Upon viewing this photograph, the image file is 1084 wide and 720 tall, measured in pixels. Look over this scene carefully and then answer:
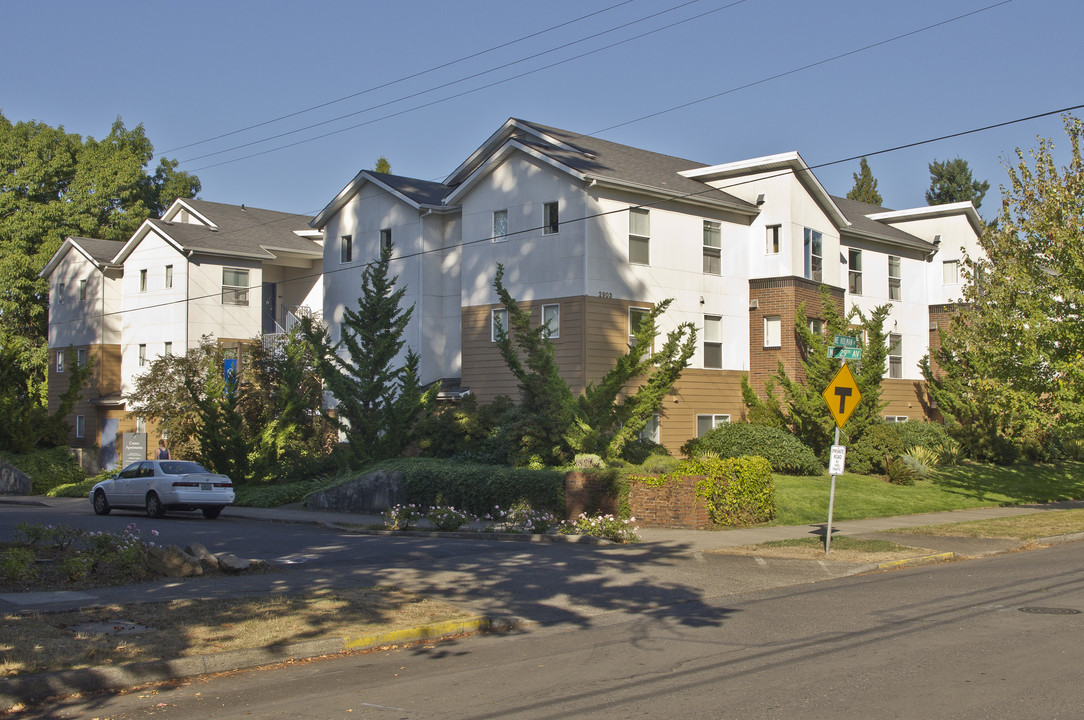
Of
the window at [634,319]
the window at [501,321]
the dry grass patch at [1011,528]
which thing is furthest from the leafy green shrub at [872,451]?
the window at [501,321]

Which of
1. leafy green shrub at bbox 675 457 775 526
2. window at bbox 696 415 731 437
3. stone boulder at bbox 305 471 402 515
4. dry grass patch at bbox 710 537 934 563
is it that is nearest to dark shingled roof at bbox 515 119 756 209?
window at bbox 696 415 731 437

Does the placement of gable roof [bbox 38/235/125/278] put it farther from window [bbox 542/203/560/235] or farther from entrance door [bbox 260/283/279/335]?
window [bbox 542/203/560/235]

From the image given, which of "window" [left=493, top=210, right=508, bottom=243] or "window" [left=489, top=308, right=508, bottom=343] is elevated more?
"window" [left=493, top=210, right=508, bottom=243]

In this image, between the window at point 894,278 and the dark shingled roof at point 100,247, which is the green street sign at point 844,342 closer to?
the window at point 894,278

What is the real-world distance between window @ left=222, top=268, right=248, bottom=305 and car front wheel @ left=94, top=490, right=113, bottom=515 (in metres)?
15.9

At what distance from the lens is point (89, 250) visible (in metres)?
47.6

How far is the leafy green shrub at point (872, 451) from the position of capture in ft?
98.0

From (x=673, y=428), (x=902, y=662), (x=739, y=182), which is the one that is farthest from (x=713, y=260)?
(x=902, y=662)

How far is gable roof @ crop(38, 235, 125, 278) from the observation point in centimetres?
4704

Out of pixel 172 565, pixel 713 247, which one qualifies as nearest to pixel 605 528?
pixel 172 565

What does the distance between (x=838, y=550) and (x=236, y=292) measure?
107 ft

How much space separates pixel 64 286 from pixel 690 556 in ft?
137

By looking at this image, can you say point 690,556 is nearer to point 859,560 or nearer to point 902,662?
point 859,560

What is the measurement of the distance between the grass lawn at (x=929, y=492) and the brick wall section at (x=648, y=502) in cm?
224
